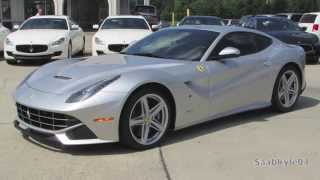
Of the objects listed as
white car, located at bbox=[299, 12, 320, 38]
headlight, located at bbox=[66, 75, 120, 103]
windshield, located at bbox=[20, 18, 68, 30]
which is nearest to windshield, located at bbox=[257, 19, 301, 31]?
white car, located at bbox=[299, 12, 320, 38]

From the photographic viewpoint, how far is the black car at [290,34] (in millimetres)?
15875

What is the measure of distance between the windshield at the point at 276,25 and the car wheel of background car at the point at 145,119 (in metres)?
11.1

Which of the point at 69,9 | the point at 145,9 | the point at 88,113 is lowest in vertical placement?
the point at 69,9

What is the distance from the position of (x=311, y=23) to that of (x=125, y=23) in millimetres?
7493

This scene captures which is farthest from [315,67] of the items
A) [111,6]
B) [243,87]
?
[111,6]

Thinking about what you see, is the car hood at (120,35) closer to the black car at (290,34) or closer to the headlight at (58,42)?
the headlight at (58,42)

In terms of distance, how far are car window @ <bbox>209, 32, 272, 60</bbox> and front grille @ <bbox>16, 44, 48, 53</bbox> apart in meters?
7.76

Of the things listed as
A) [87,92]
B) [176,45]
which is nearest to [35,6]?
[176,45]

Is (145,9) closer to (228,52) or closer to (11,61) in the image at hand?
(11,61)

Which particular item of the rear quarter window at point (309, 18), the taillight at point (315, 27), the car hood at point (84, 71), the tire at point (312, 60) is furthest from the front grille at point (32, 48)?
the rear quarter window at point (309, 18)

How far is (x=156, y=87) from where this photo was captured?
6.16 metres

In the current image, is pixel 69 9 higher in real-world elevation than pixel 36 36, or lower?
lower

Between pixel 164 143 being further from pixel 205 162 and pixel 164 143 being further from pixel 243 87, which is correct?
pixel 243 87

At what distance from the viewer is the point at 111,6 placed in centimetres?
3425
